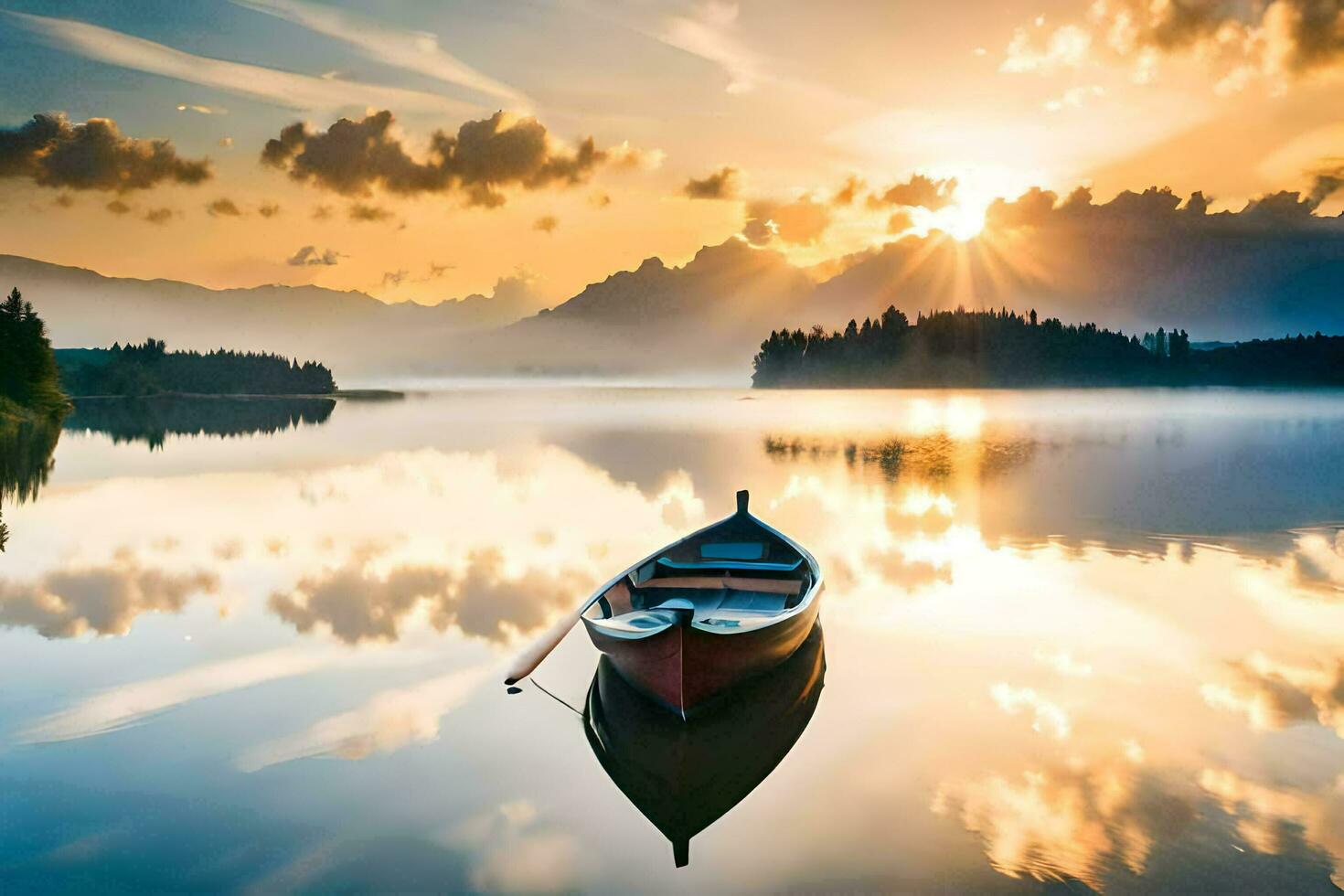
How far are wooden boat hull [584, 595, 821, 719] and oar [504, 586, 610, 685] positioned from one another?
183cm

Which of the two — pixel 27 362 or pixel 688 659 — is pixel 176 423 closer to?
pixel 27 362

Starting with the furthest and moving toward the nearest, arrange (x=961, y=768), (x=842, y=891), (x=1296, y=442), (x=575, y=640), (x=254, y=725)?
(x=1296, y=442)
(x=575, y=640)
(x=254, y=725)
(x=961, y=768)
(x=842, y=891)

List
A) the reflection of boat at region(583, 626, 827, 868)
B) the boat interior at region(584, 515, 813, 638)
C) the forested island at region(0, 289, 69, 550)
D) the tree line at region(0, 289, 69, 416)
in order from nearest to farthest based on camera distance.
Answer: the reflection of boat at region(583, 626, 827, 868)
the boat interior at region(584, 515, 813, 638)
the forested island at region(0, 289, 69, 550)
the tree line at region(0, 289, 69, 416)

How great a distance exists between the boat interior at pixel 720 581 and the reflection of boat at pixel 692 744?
4.23 feet

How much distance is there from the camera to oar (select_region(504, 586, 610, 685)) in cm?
1555

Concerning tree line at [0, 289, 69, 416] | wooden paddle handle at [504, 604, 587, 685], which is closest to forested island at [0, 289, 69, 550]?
tree line at [0, 289, 69, 416]

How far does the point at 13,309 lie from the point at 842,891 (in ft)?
327

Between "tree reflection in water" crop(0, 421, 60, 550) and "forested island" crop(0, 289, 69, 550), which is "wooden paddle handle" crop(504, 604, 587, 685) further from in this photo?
"forested island" crop(0, 289, 69, 550)

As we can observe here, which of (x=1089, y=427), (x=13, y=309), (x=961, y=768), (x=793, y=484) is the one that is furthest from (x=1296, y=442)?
(x=13, y=309)

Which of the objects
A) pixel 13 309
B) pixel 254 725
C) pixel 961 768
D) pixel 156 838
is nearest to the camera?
pixel 156 838

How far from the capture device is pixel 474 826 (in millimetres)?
10844

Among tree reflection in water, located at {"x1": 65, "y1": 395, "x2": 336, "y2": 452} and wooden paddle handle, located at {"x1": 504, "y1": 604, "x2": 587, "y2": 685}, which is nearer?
wooden paddle handle, located at {"x1": 504, "y1": 604, "x2": 587, "y2": 685}

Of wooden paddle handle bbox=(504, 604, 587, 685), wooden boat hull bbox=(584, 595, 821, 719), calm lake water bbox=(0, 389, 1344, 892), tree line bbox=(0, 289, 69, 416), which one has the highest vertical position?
tree line bbox=(0, 289, 69, 416)

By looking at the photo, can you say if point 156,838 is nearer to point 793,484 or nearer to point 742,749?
point 742,749
